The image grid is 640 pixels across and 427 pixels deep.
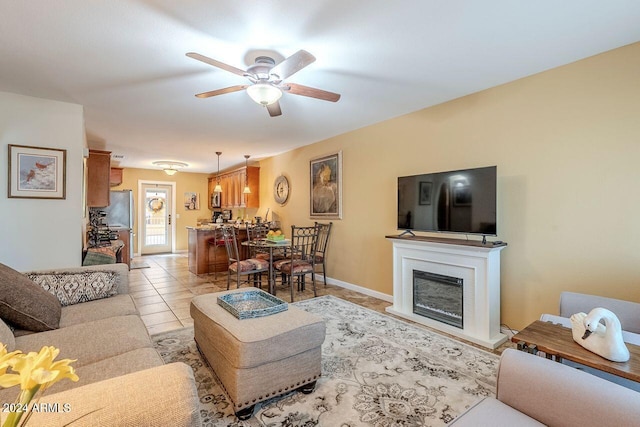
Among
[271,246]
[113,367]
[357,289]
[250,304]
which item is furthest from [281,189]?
[113,367]

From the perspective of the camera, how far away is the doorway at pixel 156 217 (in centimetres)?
828

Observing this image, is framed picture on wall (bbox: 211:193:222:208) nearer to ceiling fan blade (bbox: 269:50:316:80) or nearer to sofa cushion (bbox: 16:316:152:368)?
ceiling fan blade (bbox: 269:50:316:80)

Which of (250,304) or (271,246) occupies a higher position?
(271,246)

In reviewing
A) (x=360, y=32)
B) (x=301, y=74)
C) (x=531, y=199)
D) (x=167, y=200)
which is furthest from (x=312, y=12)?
(x=167, y=200)

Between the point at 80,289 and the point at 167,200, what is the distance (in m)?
6.83

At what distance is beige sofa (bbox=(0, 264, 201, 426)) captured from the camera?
81 cm

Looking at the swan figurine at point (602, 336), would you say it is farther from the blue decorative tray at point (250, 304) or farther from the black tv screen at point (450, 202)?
the blue decorative tray at point (250, 304)

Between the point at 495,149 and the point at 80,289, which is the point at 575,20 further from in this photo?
the point at 80,289

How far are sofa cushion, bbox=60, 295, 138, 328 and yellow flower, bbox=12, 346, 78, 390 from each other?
1793 mm

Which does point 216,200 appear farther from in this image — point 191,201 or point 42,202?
point 42,202

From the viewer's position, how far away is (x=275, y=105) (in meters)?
2.76

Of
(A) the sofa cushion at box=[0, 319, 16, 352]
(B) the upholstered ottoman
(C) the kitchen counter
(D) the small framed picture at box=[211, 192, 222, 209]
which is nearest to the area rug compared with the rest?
(B) the upholstered ottoman

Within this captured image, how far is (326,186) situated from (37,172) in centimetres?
364

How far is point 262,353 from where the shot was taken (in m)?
1.75
